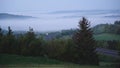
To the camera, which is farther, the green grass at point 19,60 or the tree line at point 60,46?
the tree line at point 60,46

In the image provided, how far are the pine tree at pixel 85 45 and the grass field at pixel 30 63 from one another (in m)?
0.14

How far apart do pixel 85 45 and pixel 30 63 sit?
3.88ft

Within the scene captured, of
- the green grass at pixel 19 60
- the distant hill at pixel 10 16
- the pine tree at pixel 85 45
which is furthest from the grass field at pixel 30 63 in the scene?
the distant hill at pixel 10 16

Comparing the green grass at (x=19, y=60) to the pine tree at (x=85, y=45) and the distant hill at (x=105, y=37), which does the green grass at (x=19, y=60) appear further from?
the distant hill at (x=105, y=37)

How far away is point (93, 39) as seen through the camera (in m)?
4.96

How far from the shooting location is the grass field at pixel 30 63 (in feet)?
15.5

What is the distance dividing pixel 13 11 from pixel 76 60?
5.60ft

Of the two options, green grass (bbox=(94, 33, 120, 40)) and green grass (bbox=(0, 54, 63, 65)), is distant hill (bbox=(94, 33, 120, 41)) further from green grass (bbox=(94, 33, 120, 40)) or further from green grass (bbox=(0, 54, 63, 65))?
green grass (bbox=(0, 54, 63, 65))

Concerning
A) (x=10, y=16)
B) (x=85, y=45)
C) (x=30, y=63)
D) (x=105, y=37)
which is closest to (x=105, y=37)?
(x=105, y=37)

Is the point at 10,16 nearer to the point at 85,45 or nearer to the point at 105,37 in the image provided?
the point at 85,45

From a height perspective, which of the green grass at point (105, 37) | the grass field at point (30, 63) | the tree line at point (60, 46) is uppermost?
the green grass at point (105, 37)

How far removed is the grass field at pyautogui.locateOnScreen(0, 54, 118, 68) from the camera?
4.73 metres

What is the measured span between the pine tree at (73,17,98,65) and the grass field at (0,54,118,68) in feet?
0.46

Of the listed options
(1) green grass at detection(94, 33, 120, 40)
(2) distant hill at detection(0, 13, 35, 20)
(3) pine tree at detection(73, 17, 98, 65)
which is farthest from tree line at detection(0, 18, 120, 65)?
(2) distant hill at detection(0, 13, 35, 20)
